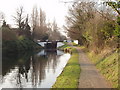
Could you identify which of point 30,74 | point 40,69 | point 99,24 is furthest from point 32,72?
point 99,24

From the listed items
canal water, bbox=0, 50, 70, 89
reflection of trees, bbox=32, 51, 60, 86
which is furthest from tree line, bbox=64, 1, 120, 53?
reflection of trees, bbox=32, 51, 60, 86

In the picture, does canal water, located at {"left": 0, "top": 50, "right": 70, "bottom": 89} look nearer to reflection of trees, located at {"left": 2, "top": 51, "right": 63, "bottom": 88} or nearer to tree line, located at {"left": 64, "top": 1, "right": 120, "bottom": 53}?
reflection of trees, located at {"left": 2, "top": 51, "right": 63, "bottom": 88}

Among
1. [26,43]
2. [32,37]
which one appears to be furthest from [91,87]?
[32,37]

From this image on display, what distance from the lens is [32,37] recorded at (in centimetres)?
5725

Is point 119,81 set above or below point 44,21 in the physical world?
below

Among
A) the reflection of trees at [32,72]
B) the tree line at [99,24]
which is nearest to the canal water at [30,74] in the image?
the reflection of trees at [32,72]

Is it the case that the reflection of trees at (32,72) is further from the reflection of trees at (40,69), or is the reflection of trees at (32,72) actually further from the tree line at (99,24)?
the tree line at (99,24)

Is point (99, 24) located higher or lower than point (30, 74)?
higher

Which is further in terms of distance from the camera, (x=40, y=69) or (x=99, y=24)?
(x=99, y=24)

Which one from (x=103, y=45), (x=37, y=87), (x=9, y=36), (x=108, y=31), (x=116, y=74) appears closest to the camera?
(x=116, y=74)

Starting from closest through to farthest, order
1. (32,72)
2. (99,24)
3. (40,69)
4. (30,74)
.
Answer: (30,74), (32,72), (40,69), (99,24)

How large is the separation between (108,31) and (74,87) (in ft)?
22.9

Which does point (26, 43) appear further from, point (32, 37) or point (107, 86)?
point (107, 86)

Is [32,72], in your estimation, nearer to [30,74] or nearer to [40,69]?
[30,74]
